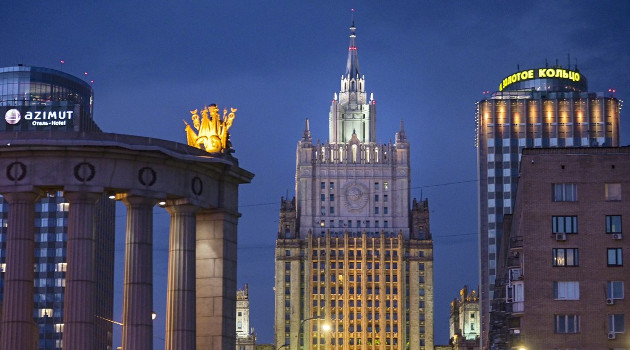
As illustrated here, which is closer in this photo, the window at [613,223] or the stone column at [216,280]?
the stone column at [216,280]

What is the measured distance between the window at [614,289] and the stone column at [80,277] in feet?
170

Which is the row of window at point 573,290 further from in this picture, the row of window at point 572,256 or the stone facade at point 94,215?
the stone facade at point 94,215

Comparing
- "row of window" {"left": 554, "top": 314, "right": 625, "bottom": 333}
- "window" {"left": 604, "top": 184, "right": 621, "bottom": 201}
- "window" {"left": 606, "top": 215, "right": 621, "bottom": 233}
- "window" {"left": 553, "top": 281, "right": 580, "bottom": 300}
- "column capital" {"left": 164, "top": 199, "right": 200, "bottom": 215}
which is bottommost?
"row of window" {"left": 554, "top": 314, "right": 625, "bottom": 333}

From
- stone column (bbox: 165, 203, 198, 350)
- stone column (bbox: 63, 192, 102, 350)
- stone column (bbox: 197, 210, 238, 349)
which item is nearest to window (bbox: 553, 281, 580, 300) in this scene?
stone column (bbox: 197, 210, 238, 349)

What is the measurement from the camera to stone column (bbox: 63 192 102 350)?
6456cm

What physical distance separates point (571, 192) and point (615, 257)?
6004mm

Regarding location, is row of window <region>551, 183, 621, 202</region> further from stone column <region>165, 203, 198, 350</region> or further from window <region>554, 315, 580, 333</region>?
Answer: stone column <region>165, 203, 198, 350</region>

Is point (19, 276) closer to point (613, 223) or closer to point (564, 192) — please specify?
point (564, 192)

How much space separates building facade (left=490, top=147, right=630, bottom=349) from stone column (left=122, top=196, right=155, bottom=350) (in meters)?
47.4

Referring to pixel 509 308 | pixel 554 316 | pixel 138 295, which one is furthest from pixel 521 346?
pixel 138 295

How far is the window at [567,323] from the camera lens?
350 feet

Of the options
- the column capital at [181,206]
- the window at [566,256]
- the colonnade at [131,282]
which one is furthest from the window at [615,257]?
the column capital at [181,206]

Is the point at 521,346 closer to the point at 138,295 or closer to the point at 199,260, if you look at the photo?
the point at 199,260

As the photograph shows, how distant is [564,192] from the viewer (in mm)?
107500
